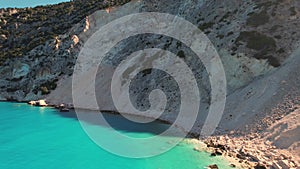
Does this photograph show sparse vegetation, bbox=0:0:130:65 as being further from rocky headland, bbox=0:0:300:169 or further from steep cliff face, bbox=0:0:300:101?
rocky headland, bbox=0:0:300:169

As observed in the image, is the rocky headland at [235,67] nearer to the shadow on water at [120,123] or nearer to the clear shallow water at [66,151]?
the shadow on water at [120,123]

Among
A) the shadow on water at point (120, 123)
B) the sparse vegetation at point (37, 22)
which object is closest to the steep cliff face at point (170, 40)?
the sparse vegetation at point (37, 22)

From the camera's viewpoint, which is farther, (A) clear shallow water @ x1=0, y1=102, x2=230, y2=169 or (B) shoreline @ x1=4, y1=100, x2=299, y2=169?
(A) clear shallow water @ x1=0, y1=102, x2=230, y2=169

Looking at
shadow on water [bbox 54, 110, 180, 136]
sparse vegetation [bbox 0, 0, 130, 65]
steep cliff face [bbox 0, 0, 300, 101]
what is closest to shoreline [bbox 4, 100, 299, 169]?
shadow on water [bbox 54, 110, 180, 136]

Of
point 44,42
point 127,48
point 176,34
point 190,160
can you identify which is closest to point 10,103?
point 44,42

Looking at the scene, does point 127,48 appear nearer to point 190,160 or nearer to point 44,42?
point 44,42

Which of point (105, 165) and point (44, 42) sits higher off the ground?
point (44, 42)
